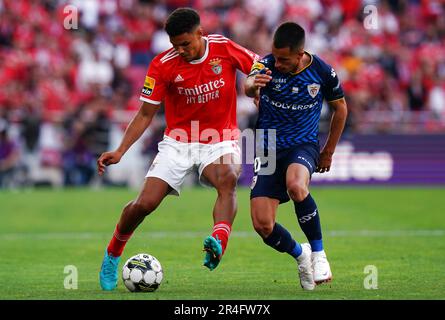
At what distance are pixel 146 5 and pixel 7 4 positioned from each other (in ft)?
11.5

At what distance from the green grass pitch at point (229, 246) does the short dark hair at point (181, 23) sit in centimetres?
226

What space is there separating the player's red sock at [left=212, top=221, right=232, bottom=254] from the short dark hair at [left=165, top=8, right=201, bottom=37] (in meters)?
1.71

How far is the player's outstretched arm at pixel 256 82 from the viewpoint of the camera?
342 inches

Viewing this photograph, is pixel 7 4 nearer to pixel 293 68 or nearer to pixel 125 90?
pixel 125 90

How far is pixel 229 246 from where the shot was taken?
13.0 meters

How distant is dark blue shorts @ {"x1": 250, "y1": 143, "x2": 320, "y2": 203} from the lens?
908cm
